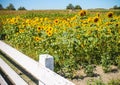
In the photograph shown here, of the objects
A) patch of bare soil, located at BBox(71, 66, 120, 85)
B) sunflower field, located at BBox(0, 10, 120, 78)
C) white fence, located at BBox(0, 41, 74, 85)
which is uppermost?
white fence, located at BBox(0, 41, 74, 85)

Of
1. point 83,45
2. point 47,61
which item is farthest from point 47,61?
point 83,45

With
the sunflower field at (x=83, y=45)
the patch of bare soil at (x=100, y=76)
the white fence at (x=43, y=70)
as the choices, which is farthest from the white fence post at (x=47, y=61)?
the sunflower field at (x=83, y=45)

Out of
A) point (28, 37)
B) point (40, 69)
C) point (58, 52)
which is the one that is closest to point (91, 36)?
point (58, 52)

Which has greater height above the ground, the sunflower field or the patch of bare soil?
the sunflower field

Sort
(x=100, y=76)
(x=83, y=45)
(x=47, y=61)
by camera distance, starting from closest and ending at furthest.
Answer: (x=47, y=61) → (x=100, y=76) → (x=83, y=45)

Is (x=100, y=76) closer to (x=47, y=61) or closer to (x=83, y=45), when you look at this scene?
(x=83, y=45)

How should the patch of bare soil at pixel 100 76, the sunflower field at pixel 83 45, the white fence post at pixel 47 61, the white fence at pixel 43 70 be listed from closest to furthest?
the white fence at pixel 43 70 → the white fence post at pixel 47 61 → the patch of bare soil at pixel 100 76 → the sunflower field at pixel 83 45

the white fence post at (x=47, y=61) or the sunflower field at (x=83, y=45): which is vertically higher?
the white fence post at (x=47, y=61)

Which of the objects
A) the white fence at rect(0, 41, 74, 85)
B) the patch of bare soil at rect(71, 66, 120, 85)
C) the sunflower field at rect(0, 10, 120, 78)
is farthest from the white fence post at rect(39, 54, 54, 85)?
the sunflower field at rect(0, 10, 120, 78)

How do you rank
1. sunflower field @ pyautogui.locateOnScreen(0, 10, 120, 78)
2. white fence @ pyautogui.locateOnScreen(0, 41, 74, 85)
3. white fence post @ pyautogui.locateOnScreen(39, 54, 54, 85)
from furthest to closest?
sunflower field @ pyautogui.locateOnScreen(0, 10, 120, 78) → white fence post @ pyautogui.locateOnScreen(39, 54, 54, 85) → white fence @ pyautogui.locateOnScreen(0, 41, 74, 85)

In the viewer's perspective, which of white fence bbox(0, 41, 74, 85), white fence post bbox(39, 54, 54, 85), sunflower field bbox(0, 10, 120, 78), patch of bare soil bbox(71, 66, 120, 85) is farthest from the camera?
sunflower field bbox(0, 10, 120, 78)

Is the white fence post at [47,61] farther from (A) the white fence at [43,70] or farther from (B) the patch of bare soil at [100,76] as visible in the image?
(B) the patch of bare soil at [100,76]

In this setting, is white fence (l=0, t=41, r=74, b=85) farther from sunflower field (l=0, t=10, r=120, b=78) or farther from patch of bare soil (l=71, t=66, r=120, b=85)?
sunflower field (l=0, t=10, r=120, b=78)

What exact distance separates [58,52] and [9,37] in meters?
6.13
